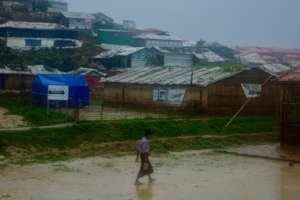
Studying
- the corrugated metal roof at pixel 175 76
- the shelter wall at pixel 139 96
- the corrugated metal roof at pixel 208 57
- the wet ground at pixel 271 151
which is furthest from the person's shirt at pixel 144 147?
the corrugated metal roof at pixel 208 57

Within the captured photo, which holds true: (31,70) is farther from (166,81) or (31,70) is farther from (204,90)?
(204,90)

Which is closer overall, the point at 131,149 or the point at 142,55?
the point at 131,149

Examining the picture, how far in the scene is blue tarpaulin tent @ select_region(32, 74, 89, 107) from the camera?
3281 cm

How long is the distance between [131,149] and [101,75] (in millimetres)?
22524

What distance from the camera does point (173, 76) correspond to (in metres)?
36.5

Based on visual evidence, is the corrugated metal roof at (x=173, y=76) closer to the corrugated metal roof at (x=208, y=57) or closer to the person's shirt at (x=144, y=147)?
the person's shirt at (x=144, y=147)

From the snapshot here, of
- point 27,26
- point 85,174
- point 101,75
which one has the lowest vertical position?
point 85,174

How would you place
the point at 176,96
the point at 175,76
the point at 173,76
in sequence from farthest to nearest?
the point at 173,76
the point at 175,76
the point at 176,96

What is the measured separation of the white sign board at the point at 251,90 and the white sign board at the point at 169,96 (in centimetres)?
371

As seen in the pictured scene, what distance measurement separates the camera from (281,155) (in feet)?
75.8

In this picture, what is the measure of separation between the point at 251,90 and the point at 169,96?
16.3ft

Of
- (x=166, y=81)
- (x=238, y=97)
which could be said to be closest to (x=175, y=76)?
(x=166, y=81)

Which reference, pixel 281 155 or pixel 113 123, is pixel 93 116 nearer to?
pixel 113 123

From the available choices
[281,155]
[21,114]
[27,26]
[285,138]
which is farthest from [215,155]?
[27,26]
